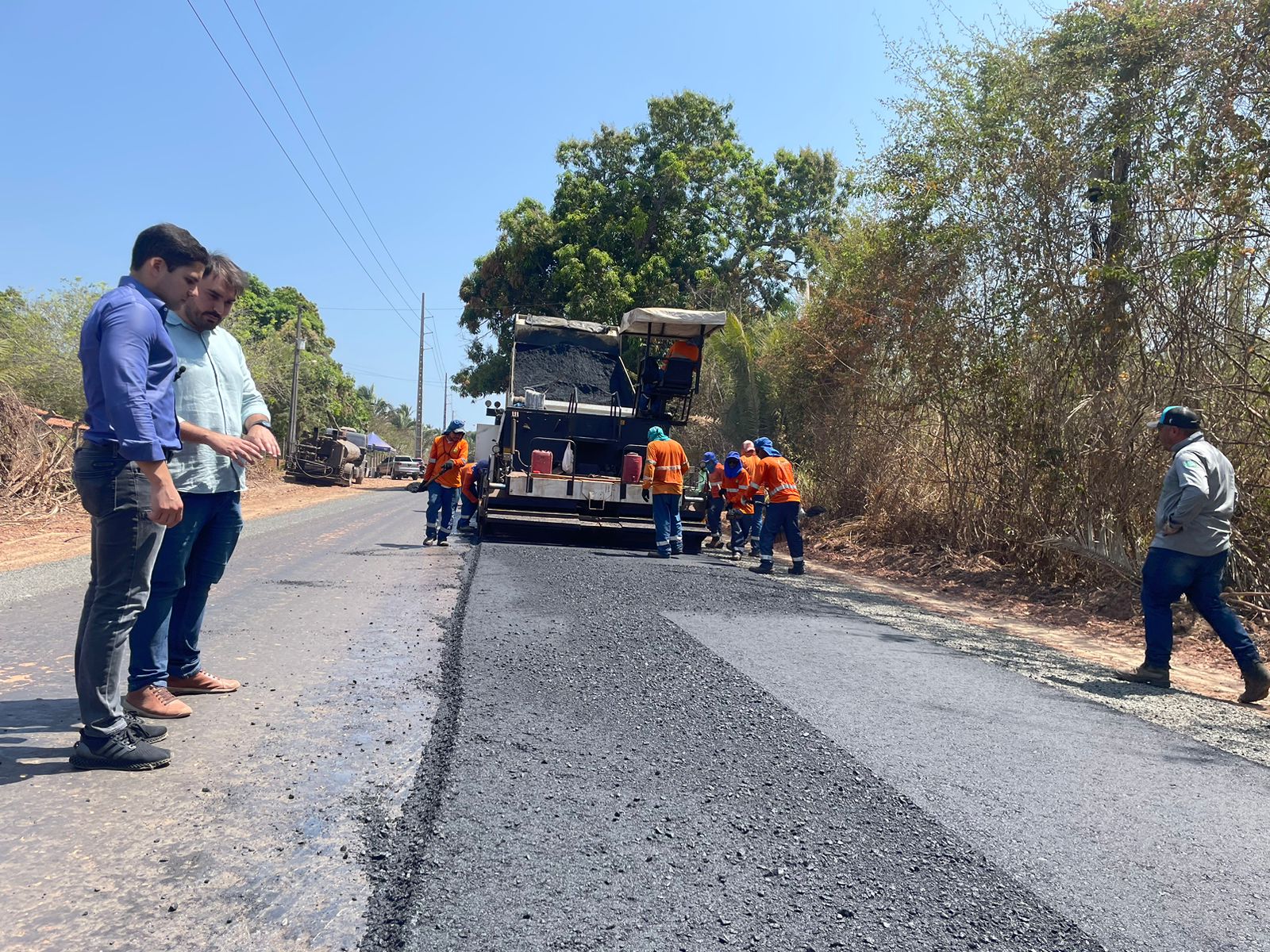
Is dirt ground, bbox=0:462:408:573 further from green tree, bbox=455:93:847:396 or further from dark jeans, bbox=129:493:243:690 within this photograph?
green tree, bbox=455:93:847:396

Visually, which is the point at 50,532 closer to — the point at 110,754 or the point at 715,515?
the point at 715,515

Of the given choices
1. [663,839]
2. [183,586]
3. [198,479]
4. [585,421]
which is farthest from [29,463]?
[663,839]

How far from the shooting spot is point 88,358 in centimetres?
333

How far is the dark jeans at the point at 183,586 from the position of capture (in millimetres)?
3803

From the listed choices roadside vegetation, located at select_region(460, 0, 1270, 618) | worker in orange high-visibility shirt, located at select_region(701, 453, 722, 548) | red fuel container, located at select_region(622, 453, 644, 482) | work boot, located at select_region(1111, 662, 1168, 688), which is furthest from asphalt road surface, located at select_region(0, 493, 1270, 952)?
worker in orange high-visibility shirt, located at select_region(701, 453, 722, 548)

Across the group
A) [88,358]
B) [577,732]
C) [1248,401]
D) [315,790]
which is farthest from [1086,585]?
[88,358]

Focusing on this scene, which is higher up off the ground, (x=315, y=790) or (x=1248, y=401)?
(x=1248, y=401)

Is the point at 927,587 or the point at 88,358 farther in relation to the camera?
the point at 927,587

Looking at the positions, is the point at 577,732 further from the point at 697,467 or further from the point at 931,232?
the point at 697,467

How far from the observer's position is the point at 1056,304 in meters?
10.2

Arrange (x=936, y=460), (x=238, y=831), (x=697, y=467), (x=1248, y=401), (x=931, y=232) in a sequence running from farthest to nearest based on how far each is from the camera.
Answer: (x=697, y=467)
(x=936, y=460)
(x=931, y=232)
(x=1248, y=401)
(x=238, y=831)

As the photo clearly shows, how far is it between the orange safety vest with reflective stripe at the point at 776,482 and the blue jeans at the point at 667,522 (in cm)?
115

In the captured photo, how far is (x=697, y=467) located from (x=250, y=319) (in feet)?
101

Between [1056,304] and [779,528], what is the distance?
13.4 ft
